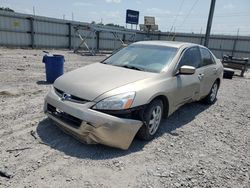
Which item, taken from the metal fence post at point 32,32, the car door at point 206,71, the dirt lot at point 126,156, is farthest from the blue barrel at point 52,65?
the metal fence post at point 32,32

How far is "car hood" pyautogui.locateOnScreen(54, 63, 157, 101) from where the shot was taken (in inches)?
126

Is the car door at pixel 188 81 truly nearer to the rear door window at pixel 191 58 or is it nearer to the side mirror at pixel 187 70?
the rear door window at pixel 191 58

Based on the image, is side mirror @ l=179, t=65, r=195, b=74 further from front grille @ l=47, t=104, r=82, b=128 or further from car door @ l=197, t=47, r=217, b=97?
front grille @ l=47, t=104, r=82, b=128

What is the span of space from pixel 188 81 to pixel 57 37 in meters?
17.4

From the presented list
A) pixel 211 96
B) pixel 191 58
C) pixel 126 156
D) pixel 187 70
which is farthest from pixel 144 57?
pixel 211 96

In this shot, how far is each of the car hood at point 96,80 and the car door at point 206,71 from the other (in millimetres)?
1896

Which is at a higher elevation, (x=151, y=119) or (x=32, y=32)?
(x=32, y=32)

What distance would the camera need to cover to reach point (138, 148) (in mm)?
3467

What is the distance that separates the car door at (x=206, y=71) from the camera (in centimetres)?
520

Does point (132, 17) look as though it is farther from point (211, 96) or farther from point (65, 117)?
point (65, 117)

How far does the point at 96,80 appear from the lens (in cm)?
348

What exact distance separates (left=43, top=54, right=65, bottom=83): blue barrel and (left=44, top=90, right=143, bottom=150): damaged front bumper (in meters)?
3.86

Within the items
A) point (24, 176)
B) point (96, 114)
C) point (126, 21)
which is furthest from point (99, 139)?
point (126, 21)

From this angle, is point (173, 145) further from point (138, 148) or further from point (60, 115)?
point (60, 115)
